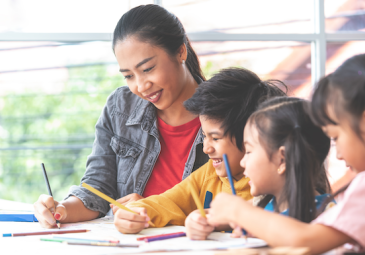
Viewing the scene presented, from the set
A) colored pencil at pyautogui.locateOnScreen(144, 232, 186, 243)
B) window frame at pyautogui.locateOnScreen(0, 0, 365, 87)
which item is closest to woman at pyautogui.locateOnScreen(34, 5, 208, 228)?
colored pencil at pyautogui.locateOnScreen(144, 232, 186, 243)

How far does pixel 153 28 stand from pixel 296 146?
2.36 feet

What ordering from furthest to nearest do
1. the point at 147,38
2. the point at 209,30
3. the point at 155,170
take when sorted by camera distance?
the point at 209,30 → the point at 155,170 → the point at 147,38

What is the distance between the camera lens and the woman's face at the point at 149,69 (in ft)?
4.36

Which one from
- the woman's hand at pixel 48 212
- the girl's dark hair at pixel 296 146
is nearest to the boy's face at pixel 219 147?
the girl's dark hair at pixel 296 146

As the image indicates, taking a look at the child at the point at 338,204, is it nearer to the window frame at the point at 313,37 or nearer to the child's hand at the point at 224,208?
the child's hand at the point at 224,208

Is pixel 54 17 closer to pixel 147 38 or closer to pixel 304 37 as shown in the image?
pixel 147 38

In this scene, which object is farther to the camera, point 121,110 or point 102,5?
point 102,5

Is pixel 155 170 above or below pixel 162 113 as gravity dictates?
below

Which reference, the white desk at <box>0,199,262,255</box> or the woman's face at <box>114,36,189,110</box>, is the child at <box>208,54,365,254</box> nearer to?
the white desk at <box>0,199,262,255</box>

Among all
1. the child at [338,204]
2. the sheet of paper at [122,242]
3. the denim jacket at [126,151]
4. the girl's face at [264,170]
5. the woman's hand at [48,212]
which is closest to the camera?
the child at [338,204]

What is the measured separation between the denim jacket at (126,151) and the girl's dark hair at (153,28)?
0.97ft

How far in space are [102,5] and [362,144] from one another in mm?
2226

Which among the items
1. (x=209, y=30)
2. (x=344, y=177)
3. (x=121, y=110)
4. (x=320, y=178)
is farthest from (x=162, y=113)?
(x=344, y=177)

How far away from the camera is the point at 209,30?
2689 mm
